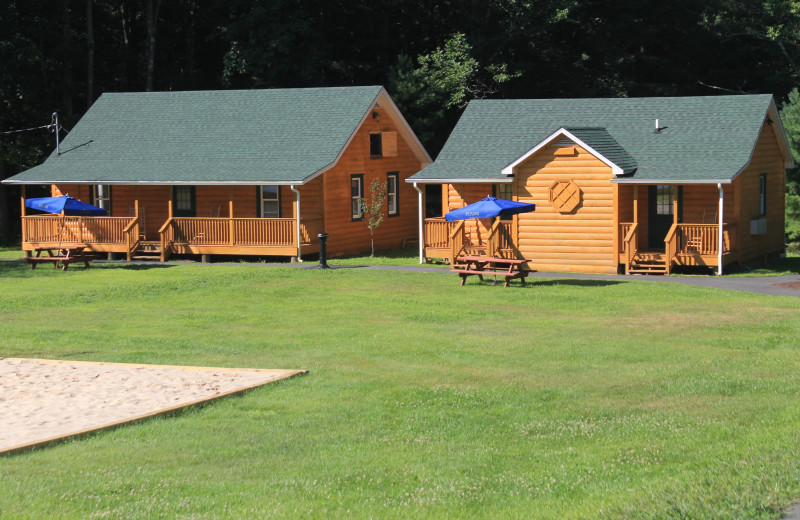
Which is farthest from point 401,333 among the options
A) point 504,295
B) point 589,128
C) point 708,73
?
point 708,73

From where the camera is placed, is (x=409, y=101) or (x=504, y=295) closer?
(x=504, y=295)

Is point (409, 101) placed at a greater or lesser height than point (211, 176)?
greater

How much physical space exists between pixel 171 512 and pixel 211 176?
27.7 m

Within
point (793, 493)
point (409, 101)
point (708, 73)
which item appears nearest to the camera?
point (793, 493)

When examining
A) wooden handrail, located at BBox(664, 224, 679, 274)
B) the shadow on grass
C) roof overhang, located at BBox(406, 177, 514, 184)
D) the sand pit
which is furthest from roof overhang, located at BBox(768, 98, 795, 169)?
the sand pit

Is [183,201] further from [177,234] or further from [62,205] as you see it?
Answer: [62,205]

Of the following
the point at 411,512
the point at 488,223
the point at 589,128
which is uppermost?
the point at 589,128

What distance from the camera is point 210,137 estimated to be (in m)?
40.6

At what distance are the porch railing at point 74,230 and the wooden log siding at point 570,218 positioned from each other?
14541mm

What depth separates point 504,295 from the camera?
27.1 metres

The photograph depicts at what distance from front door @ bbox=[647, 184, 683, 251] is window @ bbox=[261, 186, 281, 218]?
12.5 m

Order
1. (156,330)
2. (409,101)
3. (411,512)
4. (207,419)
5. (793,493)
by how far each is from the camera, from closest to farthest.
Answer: (793,493) < (411,512) < (207,419) < (156,330) < (409,101)

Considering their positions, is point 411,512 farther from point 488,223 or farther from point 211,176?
point 211,176

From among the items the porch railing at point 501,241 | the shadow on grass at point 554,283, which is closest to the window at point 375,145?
Answer: the porch railing at point 501,241
